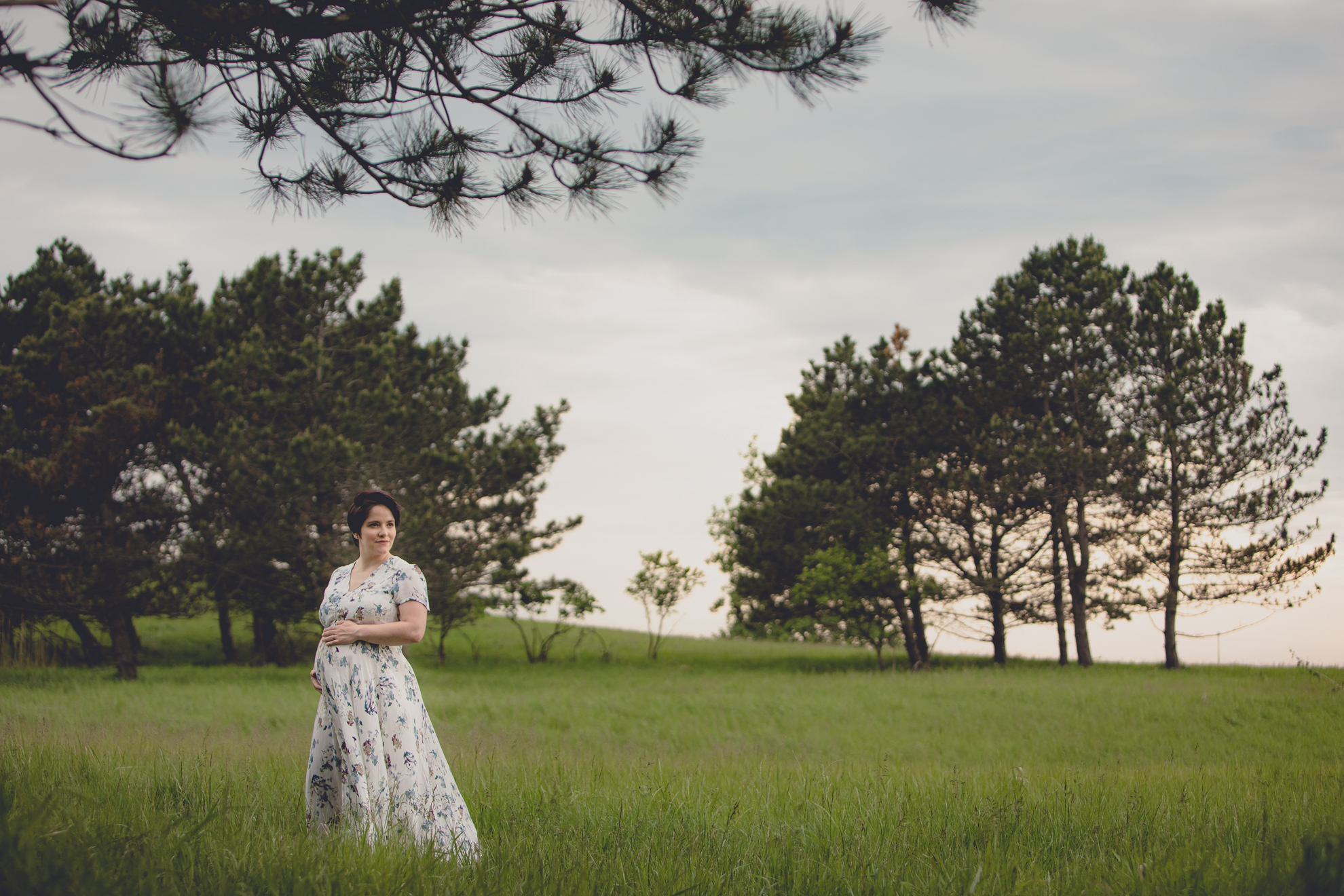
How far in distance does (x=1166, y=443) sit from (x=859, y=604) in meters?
9.46

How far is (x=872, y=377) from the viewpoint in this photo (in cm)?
2592

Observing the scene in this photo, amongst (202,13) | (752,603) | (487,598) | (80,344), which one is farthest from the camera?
(752,603)

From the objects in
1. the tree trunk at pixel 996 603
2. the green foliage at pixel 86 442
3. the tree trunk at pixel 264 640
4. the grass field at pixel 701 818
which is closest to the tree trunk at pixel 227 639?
the tree trunk at pixel 264 640

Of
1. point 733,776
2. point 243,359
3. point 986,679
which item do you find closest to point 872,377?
point 986,679

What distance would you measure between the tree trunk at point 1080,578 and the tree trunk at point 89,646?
26738 millimetres

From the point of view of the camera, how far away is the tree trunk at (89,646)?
73.6ft

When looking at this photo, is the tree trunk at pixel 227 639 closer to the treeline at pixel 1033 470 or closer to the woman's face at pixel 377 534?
the treeline at pixel 1033 470

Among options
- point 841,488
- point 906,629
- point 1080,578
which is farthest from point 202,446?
point 1080,578

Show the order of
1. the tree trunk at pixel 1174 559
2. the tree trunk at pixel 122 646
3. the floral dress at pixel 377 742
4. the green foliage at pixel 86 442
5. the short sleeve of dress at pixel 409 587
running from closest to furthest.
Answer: the floral dress at pixel 377 742 → the short sleeve of dress at pixel 409 587 → the green foliage at pixel 86 442 → the tree trunk at pixel 122 646 → the tree trunk at pixel 1174 559

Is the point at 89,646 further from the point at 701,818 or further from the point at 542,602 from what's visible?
the point at 701,818

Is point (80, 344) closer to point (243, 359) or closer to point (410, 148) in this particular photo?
point (243, 359)

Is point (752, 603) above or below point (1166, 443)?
below

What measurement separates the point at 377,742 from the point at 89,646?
24.2 metres

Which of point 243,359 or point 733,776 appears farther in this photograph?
point 243,359
